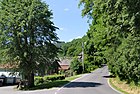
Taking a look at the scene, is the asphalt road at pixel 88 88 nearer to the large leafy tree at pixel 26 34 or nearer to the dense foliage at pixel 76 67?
the large leafy tree at pixel 26 34

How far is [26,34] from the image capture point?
135ft

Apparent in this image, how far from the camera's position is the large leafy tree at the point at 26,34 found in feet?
134

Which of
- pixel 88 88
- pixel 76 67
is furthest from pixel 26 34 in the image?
pixel 76 67

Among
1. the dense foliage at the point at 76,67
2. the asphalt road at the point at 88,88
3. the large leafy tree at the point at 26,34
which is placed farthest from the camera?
the dense foliage at the point at 76,67

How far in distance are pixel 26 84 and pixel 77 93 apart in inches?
601

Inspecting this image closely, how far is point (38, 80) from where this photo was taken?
52.1m

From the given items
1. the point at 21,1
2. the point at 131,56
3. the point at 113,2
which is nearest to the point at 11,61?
the point at 21,1

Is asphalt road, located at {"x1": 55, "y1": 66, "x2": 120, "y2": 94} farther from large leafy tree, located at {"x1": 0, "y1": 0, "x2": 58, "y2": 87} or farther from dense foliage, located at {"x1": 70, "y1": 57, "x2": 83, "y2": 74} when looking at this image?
dense foliage, located at {"x1": 70, "y1": 57, "x2": 83, "y2": 74}

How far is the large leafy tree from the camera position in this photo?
40697 mm

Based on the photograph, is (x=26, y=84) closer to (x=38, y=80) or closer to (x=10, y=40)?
(x=10, y=40)

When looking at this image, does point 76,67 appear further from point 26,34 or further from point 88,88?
point 88,88

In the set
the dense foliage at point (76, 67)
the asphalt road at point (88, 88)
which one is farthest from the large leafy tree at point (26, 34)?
the dense foliage at point (76, 67)

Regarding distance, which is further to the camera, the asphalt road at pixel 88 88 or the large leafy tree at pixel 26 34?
the large leafy tree at pixel 26 34

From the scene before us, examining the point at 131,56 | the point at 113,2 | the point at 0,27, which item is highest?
the point at 0,27
